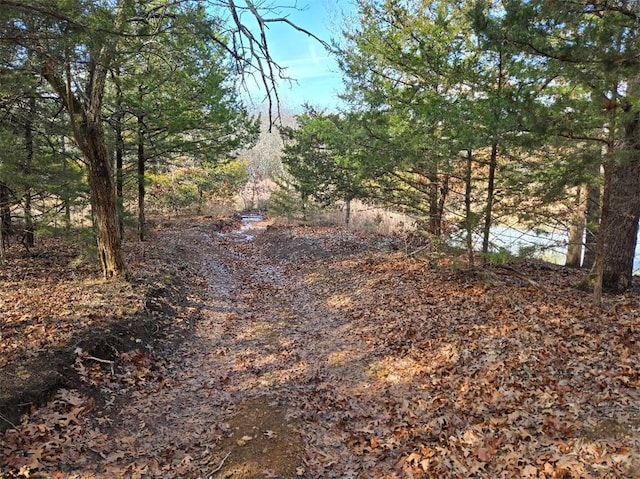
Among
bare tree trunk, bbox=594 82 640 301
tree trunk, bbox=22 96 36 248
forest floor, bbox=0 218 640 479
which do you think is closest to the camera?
forest floor, bbox=0 218 640 479

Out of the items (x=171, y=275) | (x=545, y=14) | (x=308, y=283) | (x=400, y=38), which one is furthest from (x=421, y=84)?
(x=171, y=275)

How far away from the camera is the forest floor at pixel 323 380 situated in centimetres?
436

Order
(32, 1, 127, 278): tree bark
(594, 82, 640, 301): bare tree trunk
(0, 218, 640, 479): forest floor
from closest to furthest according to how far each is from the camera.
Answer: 1. (0, 218, 640, 479): forest floor
2. (594, 82, 640, 301): bare tree trunk
3. (32, 1, 127, 278): tree bark

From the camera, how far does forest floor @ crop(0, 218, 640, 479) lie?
4.36 meters

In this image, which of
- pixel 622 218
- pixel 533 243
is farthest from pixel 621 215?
pixel 533 243

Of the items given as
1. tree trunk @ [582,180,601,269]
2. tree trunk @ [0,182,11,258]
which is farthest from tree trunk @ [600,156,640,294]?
tree trunk @ [0,182,11,258]

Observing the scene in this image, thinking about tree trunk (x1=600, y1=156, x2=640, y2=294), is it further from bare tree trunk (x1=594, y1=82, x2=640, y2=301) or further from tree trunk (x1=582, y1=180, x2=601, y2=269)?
tree trunk (x1=582, y1=180, x2=601, y2=269)

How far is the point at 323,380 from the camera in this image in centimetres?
656

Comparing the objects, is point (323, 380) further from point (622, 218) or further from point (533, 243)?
point (622, 218)

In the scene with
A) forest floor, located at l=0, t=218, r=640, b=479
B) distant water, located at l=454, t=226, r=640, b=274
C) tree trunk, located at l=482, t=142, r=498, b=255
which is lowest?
forest floor, located at l=0, t=218, r=640, b=479

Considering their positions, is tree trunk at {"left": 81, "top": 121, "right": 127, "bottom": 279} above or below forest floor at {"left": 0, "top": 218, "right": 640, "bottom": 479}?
above

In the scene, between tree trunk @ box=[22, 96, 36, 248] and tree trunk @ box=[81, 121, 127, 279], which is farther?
tree trunk @ box=[22, 96, 36, 248]

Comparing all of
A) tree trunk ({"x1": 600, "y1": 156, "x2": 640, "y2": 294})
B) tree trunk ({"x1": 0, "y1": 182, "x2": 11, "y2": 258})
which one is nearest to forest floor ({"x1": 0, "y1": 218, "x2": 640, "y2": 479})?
tree trunk ({"x1": 600, "y1": 156, "x2": 640, "y2": 294})

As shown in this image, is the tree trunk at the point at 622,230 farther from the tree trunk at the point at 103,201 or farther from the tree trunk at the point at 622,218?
the tree trunk at the point at 103,201
